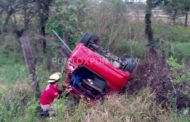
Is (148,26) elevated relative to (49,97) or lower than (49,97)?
lower

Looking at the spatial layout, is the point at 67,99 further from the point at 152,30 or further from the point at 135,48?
the point at 152,30

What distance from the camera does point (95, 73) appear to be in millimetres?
9594

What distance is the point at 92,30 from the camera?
14188 mm

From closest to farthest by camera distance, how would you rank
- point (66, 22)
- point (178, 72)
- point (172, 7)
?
1. point (178, 72)
2. point (66, 22)
3. point (172, 7)

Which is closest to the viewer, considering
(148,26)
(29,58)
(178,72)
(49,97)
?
(178,72)

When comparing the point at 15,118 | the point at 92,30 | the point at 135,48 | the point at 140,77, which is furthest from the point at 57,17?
the point at 15,118

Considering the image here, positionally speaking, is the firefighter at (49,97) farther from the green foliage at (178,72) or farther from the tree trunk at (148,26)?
the tree trunk at (148,26)

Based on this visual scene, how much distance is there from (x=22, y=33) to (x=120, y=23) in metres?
6.03

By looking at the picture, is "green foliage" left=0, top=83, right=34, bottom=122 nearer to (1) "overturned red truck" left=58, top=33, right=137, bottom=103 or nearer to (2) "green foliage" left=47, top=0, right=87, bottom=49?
(1) "overturned red truck" left=58, top=33, right=137, bottom=103

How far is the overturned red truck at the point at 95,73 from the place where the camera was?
9.40 metres

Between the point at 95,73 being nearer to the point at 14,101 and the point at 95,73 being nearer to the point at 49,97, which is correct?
the point at 49,97

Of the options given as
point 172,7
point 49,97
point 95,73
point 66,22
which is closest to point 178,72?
point 95,73

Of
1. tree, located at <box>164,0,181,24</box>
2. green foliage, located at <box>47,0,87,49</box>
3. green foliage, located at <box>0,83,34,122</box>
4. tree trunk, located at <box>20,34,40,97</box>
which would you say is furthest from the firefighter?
tree, located at <box>164,0,181,24</box>

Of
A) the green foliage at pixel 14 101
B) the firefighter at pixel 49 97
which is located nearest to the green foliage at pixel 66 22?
the green foliage at pixel 14 101
